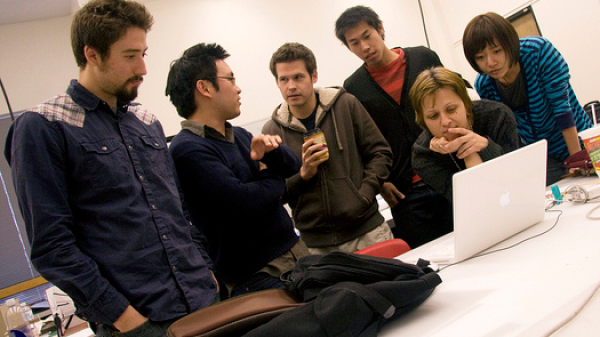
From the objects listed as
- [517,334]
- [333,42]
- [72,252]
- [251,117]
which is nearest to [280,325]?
[517,334]

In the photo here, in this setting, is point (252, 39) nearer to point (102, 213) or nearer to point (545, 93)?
point (545, 93)

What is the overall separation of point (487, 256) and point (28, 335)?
2751mm

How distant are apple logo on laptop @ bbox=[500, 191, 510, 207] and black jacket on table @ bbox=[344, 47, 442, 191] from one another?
101 centimetres

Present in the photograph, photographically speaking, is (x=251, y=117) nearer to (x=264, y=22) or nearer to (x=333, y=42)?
(x=264, y=22)

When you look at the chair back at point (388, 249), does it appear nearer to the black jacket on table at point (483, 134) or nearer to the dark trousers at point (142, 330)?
the black jacket on table at point (483, 134)

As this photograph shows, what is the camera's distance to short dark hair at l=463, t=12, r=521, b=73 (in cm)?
191

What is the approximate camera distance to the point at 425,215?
2.18 metres

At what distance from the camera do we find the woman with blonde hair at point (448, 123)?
1710 mm

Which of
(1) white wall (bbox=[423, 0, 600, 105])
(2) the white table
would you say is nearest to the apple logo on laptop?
(2) the white table

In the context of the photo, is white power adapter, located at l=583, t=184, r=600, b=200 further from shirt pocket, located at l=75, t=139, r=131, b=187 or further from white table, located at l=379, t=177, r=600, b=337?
shirt pocket, located at l=75, t=139, r=131, b=187

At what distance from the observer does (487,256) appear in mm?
1219

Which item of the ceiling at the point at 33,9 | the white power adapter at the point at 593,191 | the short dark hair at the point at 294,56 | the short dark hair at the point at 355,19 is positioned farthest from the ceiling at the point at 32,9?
the white power adapter at the point at 593,191

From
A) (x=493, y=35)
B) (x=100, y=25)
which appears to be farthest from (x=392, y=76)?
(x=100, y=25)

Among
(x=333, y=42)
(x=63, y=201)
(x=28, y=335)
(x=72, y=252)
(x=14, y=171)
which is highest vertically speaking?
(x=333, y=42)
